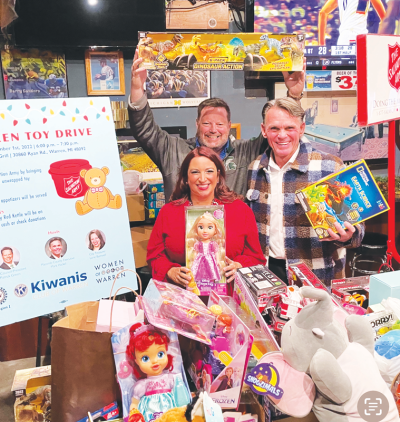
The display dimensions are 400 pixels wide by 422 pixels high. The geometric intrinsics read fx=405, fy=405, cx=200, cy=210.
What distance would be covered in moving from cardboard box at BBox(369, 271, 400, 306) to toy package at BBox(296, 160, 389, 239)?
44 centimetres

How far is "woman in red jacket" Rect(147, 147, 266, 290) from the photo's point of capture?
216 centimetres

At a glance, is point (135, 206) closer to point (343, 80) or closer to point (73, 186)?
point (73, 186)

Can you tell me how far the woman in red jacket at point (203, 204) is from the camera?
2162 mm

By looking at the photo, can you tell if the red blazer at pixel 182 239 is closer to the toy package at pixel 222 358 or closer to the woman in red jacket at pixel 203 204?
the woman in red jacket at pixel 203 204

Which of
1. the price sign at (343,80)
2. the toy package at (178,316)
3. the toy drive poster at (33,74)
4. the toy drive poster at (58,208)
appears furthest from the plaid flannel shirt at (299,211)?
the toy drive poster at (33,74)

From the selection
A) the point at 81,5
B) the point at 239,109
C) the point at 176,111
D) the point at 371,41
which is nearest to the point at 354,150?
the point at 239,109

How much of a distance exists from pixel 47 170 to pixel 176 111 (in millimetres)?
1628

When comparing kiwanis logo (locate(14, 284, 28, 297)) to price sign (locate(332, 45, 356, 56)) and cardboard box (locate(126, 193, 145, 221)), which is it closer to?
cardboard box (locate(126, 193, 145, 221))

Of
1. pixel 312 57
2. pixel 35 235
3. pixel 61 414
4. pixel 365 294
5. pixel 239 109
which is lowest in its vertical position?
pixel 61 414

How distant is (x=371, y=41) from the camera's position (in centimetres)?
190

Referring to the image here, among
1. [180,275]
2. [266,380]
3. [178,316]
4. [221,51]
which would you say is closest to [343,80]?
[221,51]

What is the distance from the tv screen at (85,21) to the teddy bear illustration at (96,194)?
1.59 m

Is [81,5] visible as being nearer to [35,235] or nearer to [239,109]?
[239,109]

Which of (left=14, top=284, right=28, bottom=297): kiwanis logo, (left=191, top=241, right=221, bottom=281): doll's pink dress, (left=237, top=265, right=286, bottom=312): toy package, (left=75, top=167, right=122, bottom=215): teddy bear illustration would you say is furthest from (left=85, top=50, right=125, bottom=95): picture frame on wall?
(left=237, top=265, right=286, bottom=312): toy package
